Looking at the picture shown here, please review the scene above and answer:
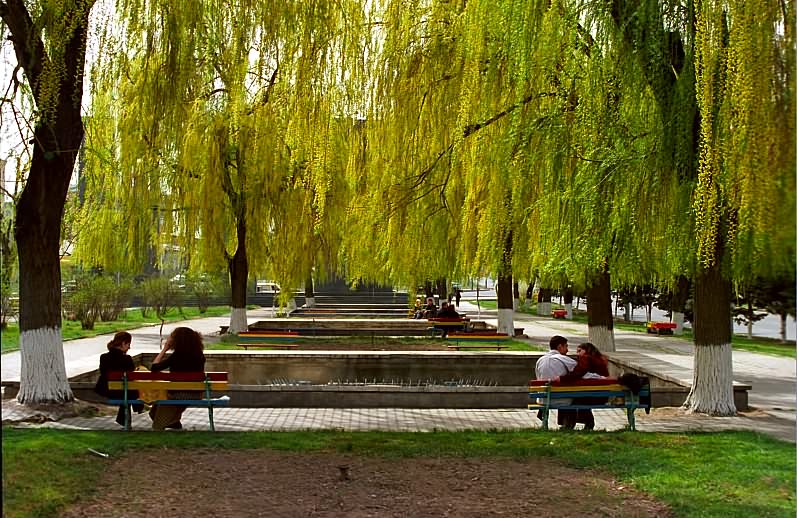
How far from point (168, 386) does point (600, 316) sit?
352 inches

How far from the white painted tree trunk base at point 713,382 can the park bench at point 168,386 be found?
4479 mm

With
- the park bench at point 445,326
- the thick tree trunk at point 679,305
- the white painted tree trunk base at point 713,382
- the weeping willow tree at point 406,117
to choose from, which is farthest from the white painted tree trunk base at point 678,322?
the white painted tree trunk base at point 713,382

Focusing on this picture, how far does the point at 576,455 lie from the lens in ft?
21.3

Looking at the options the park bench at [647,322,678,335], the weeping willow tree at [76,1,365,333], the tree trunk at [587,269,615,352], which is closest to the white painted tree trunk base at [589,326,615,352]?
the tree trunk at [587,269,615,352]

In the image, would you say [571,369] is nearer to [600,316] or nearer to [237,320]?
[600,316]

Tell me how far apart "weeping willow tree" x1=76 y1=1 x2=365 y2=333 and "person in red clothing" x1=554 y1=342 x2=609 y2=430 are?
2833 millimetres

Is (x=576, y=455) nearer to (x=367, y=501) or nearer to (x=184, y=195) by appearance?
(x=367, y=501)

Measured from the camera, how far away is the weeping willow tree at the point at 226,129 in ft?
24.3

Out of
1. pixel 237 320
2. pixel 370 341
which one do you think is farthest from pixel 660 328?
pixel 237 320

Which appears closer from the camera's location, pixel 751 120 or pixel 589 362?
pixel 751 120

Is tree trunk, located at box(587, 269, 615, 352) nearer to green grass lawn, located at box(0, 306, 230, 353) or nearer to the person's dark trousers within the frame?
the person's dark trousers

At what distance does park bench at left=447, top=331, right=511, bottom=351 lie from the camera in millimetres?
15246

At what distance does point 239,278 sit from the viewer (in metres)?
18.2

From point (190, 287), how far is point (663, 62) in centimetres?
2660
